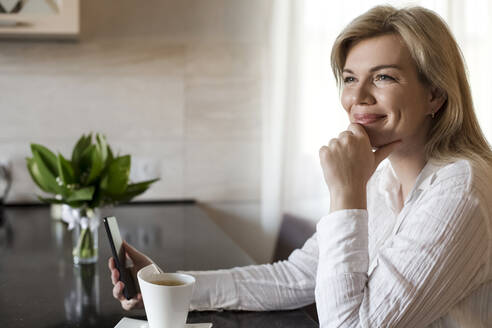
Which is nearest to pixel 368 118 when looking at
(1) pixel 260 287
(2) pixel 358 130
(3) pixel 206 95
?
(2) pixel 358 130

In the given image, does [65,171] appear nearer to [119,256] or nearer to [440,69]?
[119,256]

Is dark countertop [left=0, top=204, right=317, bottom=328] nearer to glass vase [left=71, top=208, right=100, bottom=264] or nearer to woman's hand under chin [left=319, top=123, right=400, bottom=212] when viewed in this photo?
glass vase [left=71, top=208, right=100, bottom=264]

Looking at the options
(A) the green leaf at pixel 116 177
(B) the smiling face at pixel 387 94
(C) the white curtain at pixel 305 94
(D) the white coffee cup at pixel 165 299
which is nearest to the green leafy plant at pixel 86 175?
(A) the green leaf at pixel 116 177

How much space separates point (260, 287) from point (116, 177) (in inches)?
21.3

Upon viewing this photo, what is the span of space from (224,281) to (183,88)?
1426mm

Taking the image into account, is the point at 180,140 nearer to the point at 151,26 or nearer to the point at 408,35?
the point at 151,26

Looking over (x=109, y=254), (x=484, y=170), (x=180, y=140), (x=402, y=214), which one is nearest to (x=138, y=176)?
(x=180, y=140)

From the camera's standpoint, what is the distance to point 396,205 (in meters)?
1.25


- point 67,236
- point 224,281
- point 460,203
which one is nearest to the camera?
point 460,203

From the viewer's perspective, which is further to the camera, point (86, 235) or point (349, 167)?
point (86, 235)

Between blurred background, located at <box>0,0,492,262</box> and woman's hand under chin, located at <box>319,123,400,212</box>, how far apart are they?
1.17 m

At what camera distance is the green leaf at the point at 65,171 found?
1471 mm

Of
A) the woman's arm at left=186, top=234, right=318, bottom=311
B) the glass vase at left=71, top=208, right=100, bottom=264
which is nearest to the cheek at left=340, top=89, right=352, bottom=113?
the woman's arm at left=186, top=234, right=318, bottom=311

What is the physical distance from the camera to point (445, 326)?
97 centimetres
